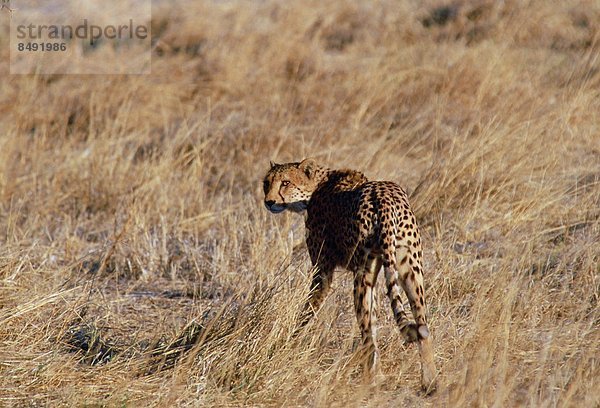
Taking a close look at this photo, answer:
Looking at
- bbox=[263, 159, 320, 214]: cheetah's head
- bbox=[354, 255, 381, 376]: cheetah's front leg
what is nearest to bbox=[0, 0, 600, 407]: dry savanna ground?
bbox=[354, 255, 381, 376]: cheetah's front leg

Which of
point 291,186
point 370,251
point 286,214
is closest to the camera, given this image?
point 370,251

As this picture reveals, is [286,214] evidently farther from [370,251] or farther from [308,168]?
[370,251]

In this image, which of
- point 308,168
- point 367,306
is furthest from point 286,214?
point 367,306

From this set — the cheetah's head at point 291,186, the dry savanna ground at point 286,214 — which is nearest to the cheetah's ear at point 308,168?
the cheetah's head at point 291,186

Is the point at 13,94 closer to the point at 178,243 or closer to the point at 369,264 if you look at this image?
the point at 178,243

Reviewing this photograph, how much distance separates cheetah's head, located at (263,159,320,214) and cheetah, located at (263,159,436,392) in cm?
15

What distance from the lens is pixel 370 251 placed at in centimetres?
385

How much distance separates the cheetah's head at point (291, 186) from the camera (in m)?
4.55

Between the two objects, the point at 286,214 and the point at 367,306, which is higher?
the point at 367,306

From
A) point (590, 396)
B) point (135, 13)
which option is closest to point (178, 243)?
point (590, 396)

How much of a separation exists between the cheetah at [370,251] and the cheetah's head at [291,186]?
150 mm

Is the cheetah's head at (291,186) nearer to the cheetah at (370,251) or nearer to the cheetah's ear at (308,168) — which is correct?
the cheetah's ear at (308,168)

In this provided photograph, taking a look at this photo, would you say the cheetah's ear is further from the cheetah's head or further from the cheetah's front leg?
the cheetah's front leg

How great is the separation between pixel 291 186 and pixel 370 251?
31.7 inches
